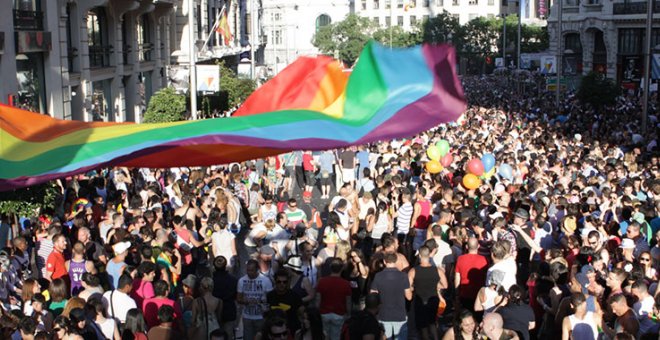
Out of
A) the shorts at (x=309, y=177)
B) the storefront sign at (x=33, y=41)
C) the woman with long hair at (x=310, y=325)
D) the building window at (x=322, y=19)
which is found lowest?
the shorts at (x=309, y=177)

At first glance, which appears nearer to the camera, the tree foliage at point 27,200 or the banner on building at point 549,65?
the tree foliage at point 27,200

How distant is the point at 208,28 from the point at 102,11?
21618 mm

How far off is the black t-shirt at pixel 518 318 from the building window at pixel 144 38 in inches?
1252

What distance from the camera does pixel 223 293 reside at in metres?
9.58

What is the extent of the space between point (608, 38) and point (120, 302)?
56.0m

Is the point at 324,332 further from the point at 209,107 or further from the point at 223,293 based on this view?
the point at 209,107

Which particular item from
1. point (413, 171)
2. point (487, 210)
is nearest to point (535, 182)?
point (487, 210)

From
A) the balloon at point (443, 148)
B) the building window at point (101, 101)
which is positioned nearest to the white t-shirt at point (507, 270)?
the balloon at point (443, 148)

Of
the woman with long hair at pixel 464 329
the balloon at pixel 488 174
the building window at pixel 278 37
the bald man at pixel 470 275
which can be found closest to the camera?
the woman with long hair at pixel 464 329

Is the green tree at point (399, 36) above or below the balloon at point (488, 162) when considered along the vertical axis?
above

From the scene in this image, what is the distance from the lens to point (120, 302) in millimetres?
8641

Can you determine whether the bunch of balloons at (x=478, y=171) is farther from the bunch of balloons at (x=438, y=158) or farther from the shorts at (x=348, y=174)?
the shorts at (x=348, y=174)

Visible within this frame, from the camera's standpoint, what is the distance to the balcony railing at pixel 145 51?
3888 centimetres

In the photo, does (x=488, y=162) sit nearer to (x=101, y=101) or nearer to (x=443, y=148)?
(x=443, y=148)
